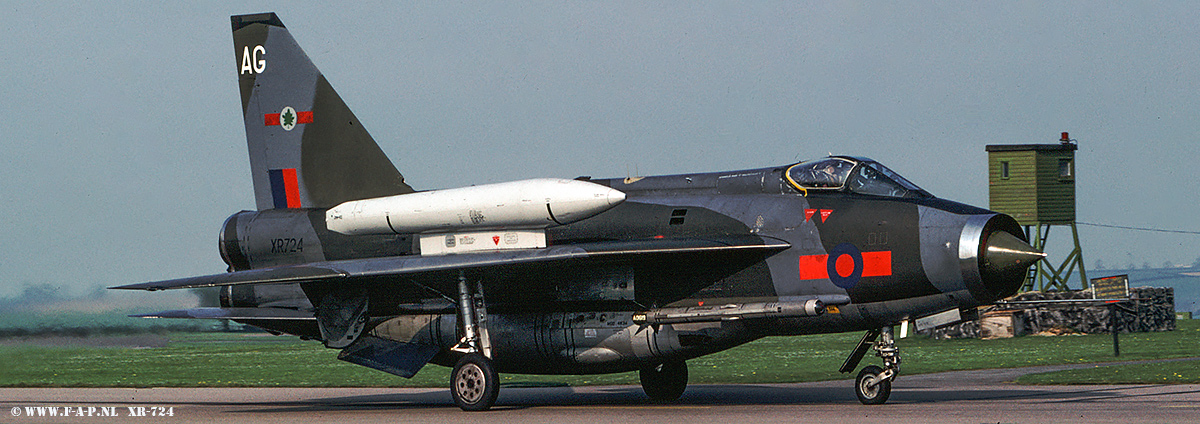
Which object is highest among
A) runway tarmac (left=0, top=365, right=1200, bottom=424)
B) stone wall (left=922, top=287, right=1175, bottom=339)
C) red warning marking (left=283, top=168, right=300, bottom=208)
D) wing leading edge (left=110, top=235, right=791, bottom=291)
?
red warning marking (left=283, top=168, right=300, bottom=208)

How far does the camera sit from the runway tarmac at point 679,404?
13392mm

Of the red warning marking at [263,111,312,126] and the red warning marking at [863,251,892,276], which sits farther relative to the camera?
→ the red warning marking at [263,111,312,126]

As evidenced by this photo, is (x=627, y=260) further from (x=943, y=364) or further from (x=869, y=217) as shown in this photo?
(x=943, y=364)

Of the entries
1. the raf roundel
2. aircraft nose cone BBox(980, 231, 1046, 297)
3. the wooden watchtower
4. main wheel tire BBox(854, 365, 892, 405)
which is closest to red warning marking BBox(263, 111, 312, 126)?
the raf roundel

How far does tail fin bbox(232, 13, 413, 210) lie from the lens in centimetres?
1928

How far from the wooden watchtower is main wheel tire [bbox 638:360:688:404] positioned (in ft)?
78.9

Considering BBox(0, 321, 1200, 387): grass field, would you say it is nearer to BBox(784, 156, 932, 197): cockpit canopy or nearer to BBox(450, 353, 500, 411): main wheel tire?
BBox(784, 156, 932, 197): cockpit canopy

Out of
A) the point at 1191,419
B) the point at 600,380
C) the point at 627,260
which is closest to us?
the point at 1191,419

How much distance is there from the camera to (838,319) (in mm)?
15031

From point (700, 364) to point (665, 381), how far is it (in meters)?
8.02

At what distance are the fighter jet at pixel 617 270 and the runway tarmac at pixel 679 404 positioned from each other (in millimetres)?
742

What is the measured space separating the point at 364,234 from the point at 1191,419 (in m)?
10.8

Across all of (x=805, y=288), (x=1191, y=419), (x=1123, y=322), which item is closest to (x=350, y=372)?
(x=805, y=288)

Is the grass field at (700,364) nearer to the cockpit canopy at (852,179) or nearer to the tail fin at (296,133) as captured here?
the tail fin at (296,133)
